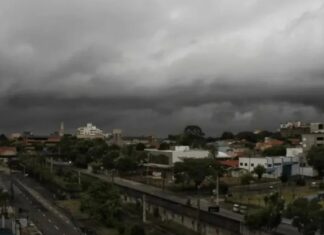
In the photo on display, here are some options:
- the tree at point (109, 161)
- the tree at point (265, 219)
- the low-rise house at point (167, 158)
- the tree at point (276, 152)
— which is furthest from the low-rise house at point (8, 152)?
the tree at point (265, 219)

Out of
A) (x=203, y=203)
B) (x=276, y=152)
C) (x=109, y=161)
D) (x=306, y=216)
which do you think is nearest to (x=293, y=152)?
(x=276, y=152)

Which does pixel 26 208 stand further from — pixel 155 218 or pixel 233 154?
pixel 233 154

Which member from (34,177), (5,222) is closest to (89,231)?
(5,222)

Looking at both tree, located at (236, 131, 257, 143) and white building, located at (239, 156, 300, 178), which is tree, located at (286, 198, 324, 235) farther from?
tree, located at (236, 131, 257, 143)

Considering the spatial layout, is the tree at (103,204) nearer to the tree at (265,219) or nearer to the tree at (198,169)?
the tree at (265,219)

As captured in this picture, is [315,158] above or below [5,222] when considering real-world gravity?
above

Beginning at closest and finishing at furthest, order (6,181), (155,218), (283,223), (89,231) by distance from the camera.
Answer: (283,223), (89,231), (155,218), (6,181)
